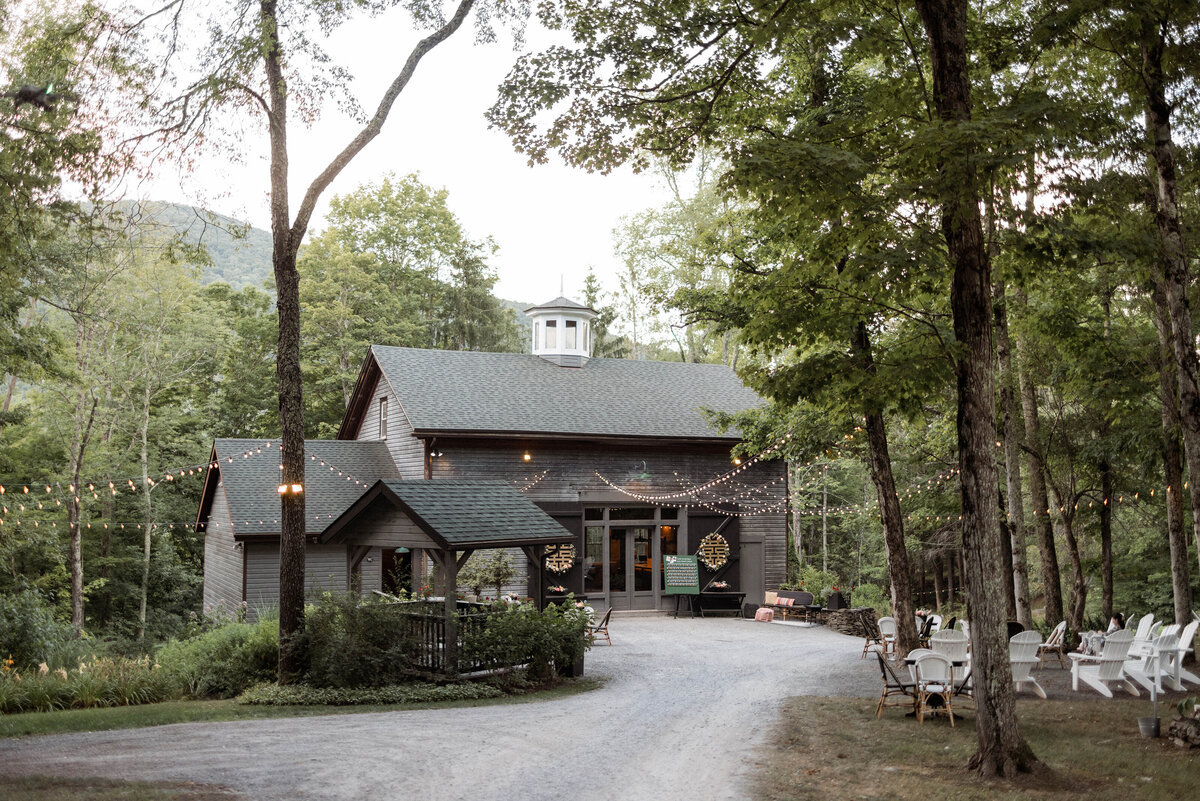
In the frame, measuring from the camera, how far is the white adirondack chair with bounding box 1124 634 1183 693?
417 inches

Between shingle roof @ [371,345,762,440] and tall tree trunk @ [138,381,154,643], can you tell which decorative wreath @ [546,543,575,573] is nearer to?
shingle roof @ [371,345,762,440]

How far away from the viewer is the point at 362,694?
38.2 feet

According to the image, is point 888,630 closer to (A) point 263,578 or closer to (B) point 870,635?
(B) point 870,635

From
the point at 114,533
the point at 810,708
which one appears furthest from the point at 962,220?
the point at 114,533

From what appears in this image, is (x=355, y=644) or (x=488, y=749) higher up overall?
(x=355, y=644)

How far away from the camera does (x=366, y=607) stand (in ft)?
41.0

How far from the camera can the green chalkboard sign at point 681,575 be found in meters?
22.0

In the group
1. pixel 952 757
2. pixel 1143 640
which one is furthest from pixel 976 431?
pixel 1143 640

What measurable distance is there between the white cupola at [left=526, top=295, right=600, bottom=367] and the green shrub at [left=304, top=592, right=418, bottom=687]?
44.5 feet

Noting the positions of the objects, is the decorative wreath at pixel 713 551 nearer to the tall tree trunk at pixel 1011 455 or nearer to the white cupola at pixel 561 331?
the white cupola at pixel 561 331

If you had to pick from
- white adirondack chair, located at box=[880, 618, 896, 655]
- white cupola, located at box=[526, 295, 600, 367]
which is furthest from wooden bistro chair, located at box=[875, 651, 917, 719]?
white cupola, located at box=[526, 295, 600, 367]

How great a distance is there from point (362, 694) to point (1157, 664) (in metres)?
9.74

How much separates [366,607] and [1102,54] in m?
11.9

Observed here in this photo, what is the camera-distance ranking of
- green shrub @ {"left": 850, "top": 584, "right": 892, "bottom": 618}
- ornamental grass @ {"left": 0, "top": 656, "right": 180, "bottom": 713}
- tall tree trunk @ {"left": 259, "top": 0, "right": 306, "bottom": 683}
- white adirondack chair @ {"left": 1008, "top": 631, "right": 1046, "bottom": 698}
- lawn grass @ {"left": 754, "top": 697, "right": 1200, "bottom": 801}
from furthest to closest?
green shrub @ {"left": 850, "top": 584, "right": 892, "bottom": 618}, tall tree trunk @ {"left": 259, "top": 0, "right": 306, "bottom": 683}, ornamental grass @ {"left": 0, "top": 656, "right": 180, "bottom": 713}, white adirondack chair @ {"left": 1008, "top": 631, "right": 1046, "bottom": 698}, lawn grass @ {"left": 754, "top": 697, "right": 1200, "bottom": 801}
